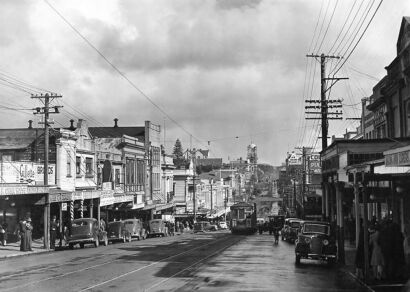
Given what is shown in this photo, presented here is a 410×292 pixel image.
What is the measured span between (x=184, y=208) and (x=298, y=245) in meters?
72.9

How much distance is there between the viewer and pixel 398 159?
15.0 metres

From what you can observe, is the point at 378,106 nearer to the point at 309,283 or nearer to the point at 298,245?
the point at 298,245

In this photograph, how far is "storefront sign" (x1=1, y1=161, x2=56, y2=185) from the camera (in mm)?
38406

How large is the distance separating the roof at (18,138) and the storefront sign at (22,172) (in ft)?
20.1

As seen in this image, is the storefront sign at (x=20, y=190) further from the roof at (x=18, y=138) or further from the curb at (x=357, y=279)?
the curb at (x=357, y=279)

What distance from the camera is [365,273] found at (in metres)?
16.7

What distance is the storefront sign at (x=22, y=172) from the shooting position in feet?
126

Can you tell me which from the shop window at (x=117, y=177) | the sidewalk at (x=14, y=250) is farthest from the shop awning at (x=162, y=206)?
the sidewalk at (x=14, y=250)

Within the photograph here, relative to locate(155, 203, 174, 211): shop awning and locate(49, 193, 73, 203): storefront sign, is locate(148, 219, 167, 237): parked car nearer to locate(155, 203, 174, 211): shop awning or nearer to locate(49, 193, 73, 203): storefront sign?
locate(155, 203, 174, 211): shop awning

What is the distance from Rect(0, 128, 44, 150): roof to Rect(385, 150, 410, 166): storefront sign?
122ft

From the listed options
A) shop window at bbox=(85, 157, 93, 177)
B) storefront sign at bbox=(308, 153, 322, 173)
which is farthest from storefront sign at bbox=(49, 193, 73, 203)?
storefront sign at bbox=(308, 153, 322, 173)

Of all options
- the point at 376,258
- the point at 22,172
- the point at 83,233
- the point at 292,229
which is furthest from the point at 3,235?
the point at 376,258

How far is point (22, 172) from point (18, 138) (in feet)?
32.2

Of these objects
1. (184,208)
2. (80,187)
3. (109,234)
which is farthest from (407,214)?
(184,208)
